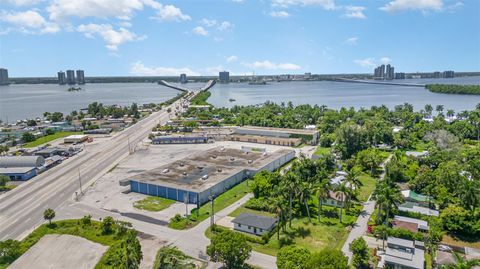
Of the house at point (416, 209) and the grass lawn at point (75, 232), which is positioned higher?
the house at point (416, 209)

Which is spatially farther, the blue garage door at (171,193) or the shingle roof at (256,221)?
the blue garage door at (171,193)

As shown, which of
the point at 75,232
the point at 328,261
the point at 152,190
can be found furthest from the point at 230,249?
the point at 152,190

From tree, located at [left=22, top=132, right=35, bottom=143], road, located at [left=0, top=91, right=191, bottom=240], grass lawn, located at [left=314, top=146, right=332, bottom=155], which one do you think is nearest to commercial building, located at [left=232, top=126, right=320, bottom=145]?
grass lawn, located at [left=314, top=146, right=332, bottom=155]

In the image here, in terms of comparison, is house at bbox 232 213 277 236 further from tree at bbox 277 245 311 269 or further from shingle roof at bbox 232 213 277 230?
tree at bbox 277 245 311 269

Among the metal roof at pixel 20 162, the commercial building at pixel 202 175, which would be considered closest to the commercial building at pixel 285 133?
the commercial building at pixel 202 175

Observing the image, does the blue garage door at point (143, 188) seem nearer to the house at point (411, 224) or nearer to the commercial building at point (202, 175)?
the commercial building at point (202, 175)
